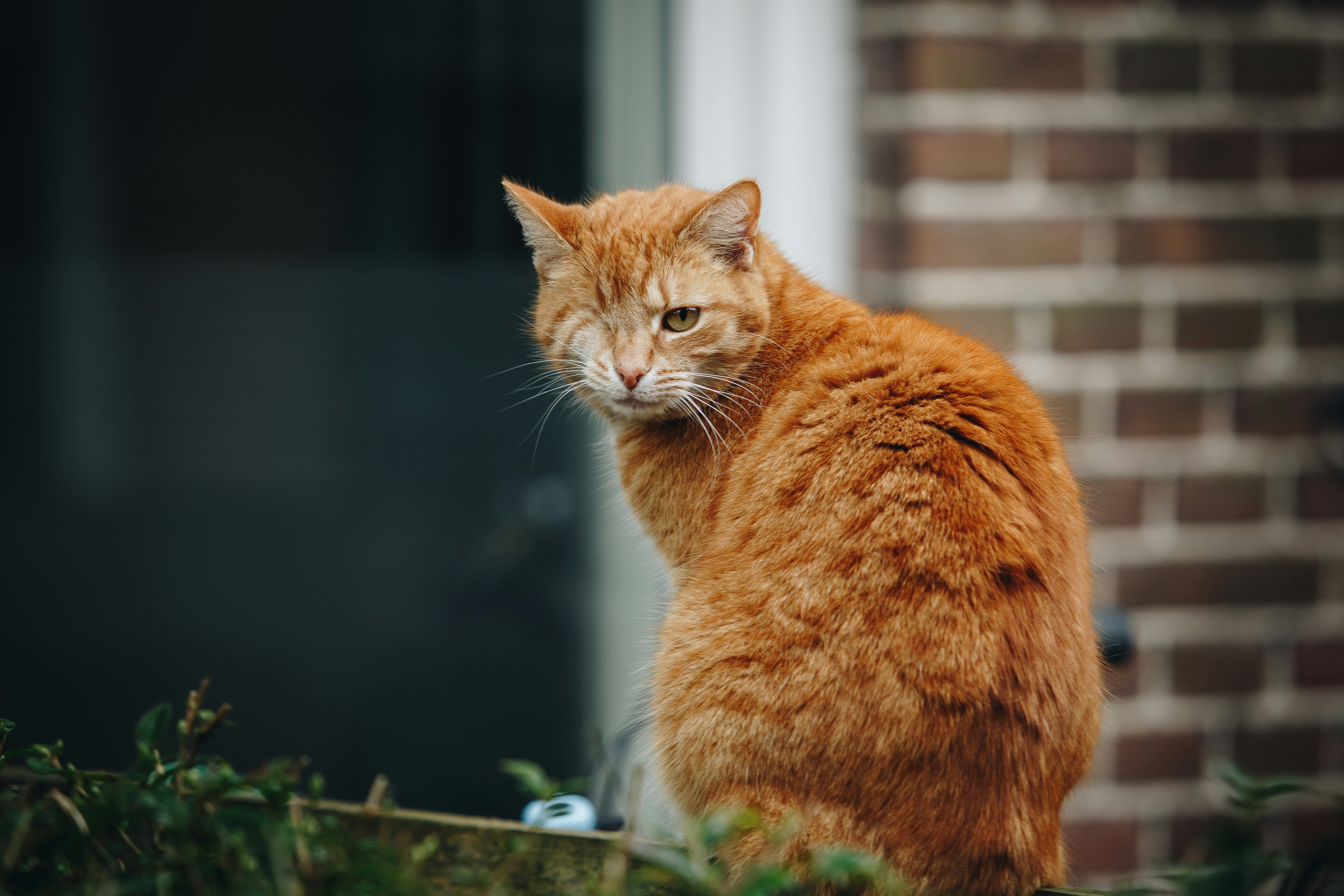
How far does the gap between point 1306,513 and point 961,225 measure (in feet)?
2.45

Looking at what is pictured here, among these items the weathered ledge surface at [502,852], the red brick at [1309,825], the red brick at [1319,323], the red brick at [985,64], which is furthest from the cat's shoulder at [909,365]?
the red brick at [1309,825]

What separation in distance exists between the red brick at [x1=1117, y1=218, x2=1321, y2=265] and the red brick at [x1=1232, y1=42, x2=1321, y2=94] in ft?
0.68

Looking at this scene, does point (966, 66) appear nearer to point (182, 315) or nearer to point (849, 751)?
point (849, 751)

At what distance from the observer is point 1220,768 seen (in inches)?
29.4

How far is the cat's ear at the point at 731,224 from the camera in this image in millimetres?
914

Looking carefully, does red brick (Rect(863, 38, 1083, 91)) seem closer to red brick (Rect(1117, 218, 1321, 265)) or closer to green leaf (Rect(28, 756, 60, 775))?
red brick (Rect(1117, 218, 1321, 265))

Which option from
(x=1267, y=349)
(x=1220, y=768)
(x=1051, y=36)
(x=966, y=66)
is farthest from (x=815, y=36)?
(x=1220, y=768)

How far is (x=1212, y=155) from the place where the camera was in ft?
4.82

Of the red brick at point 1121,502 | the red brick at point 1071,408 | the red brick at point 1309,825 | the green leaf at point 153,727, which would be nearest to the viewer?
the green leaf at point 153,727

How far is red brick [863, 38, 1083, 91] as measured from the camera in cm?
141

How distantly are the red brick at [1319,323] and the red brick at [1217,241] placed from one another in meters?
0.08

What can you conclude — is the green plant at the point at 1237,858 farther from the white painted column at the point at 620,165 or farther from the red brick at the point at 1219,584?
the white painted column at the point at 620,165

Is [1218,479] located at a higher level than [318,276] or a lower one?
lower

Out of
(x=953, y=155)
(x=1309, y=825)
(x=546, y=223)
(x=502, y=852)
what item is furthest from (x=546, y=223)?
(x=1309, y=825)
